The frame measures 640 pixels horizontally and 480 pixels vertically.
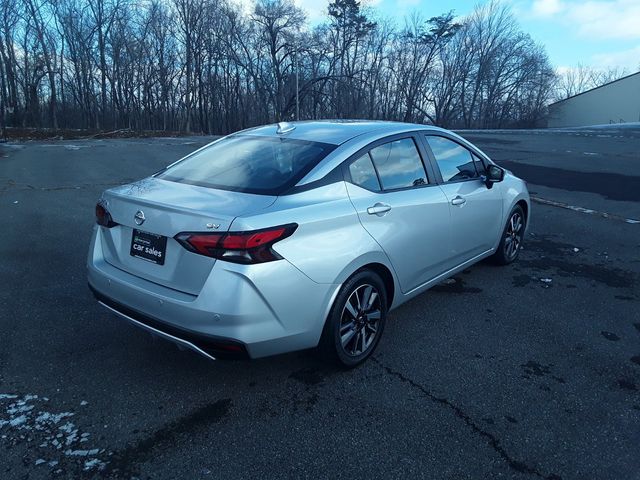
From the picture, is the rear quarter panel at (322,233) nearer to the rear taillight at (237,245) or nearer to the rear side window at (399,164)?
the rear taillight at (237,245)

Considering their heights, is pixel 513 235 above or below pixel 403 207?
below

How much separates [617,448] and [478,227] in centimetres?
225

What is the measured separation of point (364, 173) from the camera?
3.20m

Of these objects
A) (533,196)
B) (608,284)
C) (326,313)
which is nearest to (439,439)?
(326,313)

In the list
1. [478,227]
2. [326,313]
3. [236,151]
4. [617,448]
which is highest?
[236,151]

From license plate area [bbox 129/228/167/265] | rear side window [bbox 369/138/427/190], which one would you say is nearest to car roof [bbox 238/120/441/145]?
rear side window [bbox 369/138/427/190]

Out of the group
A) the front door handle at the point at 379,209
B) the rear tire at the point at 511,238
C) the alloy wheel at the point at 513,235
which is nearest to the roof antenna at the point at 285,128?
the front door handle at the point at 379,209

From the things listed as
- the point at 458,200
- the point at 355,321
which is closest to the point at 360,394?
the point at 355,321

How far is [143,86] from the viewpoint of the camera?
171 feet

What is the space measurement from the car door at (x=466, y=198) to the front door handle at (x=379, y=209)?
0.89 meters

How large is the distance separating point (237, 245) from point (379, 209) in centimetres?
113

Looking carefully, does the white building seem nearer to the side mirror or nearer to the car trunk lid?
the side mirror

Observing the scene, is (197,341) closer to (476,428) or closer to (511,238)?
(476,428)

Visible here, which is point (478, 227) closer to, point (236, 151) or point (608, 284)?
point (608, 284)
